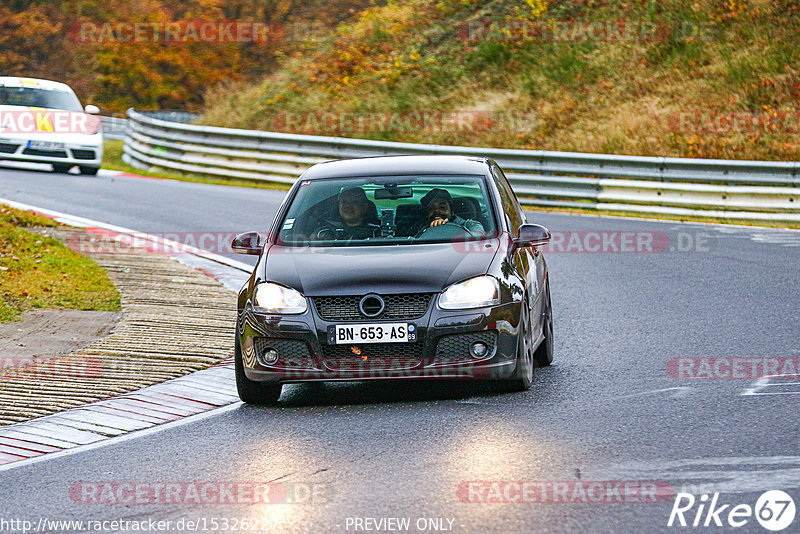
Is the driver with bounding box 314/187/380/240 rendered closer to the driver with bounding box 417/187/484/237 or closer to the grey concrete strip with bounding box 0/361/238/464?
the driver with bounding box 417/187/484/237

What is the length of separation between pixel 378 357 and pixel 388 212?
5.21 feet

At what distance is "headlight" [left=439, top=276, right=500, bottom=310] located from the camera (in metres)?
8.18

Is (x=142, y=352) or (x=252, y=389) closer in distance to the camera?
(x=252, y=389)

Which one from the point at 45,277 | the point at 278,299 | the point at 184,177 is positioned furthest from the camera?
the point at 184,177

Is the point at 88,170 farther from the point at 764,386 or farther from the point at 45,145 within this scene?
the point at 764,386

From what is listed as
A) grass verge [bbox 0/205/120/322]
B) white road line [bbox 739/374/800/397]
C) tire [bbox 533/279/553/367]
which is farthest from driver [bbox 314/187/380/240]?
grass verge [bbox 0/205/120/322]

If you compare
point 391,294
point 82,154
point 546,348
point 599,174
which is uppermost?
point 391,294

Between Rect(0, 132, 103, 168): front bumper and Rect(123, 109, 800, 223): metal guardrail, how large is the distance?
2.55m

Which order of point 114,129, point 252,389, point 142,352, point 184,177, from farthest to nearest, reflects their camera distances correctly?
point 114,129 → point 184,177 → point 142,352 → point 252,389

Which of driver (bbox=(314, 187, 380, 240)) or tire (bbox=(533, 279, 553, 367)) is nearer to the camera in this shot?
driver (bbox=(314, 187, 380, 240))

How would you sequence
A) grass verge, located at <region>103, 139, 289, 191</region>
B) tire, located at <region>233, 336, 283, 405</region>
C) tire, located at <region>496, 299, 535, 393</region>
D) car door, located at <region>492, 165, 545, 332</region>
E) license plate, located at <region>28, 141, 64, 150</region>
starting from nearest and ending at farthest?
tire, located at <region>496, 299, 535, 393</region>
tire, located at <region>233, 336, 283, 405</region>
car door, located at <region>492, 165, 545, 332</region>
license plate, located at <region>28, 141, 64, 150</region>
grass verge, located at <region>103, 139, 289, 191</region>

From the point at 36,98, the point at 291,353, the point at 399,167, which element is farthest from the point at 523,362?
the point at 36,98

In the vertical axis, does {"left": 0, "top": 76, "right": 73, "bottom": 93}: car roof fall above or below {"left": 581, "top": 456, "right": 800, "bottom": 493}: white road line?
above

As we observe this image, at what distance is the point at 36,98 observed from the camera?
1046 inches
